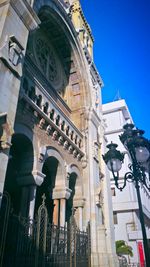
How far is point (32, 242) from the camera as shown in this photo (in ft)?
21.0

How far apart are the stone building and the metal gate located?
0.06 metres

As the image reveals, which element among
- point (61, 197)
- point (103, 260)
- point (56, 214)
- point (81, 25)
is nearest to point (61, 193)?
point (61, 197)

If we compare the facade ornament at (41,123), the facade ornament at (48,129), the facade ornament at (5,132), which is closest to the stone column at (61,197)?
the facade ornament at (48,129)

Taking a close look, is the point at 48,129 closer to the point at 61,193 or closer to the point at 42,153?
the point at 42,153

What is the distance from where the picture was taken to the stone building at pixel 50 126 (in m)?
6.79

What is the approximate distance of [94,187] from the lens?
39.3ft

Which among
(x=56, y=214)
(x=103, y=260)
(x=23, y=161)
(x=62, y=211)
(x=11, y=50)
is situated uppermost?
(x=11, y=50)

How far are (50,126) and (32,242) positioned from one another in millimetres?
4588

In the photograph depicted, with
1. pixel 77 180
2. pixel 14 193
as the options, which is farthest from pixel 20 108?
pixel 77 180

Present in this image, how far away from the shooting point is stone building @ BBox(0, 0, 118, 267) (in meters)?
6.79

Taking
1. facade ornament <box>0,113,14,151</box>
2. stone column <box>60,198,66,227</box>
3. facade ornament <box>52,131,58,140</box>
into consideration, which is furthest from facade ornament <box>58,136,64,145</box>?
facade ornament <box>0,113,14,151</box>

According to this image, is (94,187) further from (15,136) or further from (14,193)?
(15,136)

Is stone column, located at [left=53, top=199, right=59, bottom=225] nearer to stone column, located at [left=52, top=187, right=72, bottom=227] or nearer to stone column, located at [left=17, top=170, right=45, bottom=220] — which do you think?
stone column, located at [left=52, top=187, right=72, bottom=227]

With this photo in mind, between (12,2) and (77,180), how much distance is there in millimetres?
8030
